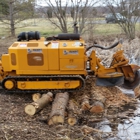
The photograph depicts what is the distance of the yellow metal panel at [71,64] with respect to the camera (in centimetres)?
924

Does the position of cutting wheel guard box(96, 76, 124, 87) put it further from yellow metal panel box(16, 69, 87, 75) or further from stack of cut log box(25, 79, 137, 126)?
yellow metal panel box(16, 69, 87, 75)

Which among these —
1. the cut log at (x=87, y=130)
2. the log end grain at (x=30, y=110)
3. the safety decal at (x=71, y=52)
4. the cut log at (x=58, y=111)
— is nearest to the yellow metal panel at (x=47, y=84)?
the cut log at (x=58, y=111)

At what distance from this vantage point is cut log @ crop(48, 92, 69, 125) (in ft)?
24.2

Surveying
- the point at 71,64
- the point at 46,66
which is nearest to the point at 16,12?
the point at 46,66

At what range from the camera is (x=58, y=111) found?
759 cm

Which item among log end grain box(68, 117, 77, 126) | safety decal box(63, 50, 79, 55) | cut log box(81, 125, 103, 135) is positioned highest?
safety decal box(63, 50, 79, 55)

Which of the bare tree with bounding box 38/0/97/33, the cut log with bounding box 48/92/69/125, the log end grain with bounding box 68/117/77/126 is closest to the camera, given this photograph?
the cut log with bounding box 48/92/69/125

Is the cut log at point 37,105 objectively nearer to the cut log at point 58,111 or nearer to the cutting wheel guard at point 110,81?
the cut log at point 58,111

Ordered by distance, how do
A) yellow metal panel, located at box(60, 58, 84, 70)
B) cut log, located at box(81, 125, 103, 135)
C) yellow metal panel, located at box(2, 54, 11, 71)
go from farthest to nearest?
yellow metal panel, located at box(2, 54, 11, 71)
yellow metal panel, located at box(60, 58, 84, 70)
cut log, located at box(81, 125, 103, 135)

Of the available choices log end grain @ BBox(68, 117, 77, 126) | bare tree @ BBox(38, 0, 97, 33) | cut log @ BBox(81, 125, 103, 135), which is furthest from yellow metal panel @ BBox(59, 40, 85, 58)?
bare tree @ BBox(38, 0, 97, 33)

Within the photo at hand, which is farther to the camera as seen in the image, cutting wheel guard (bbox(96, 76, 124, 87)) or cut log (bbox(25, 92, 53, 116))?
cutting wheel guard (bbox(96, 76, 124, 87))

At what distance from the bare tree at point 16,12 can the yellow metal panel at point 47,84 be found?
51.9 ft

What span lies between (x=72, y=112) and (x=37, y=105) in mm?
925

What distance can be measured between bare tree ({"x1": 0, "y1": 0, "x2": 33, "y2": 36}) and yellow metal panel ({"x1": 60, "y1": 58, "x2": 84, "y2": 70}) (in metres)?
16.0
